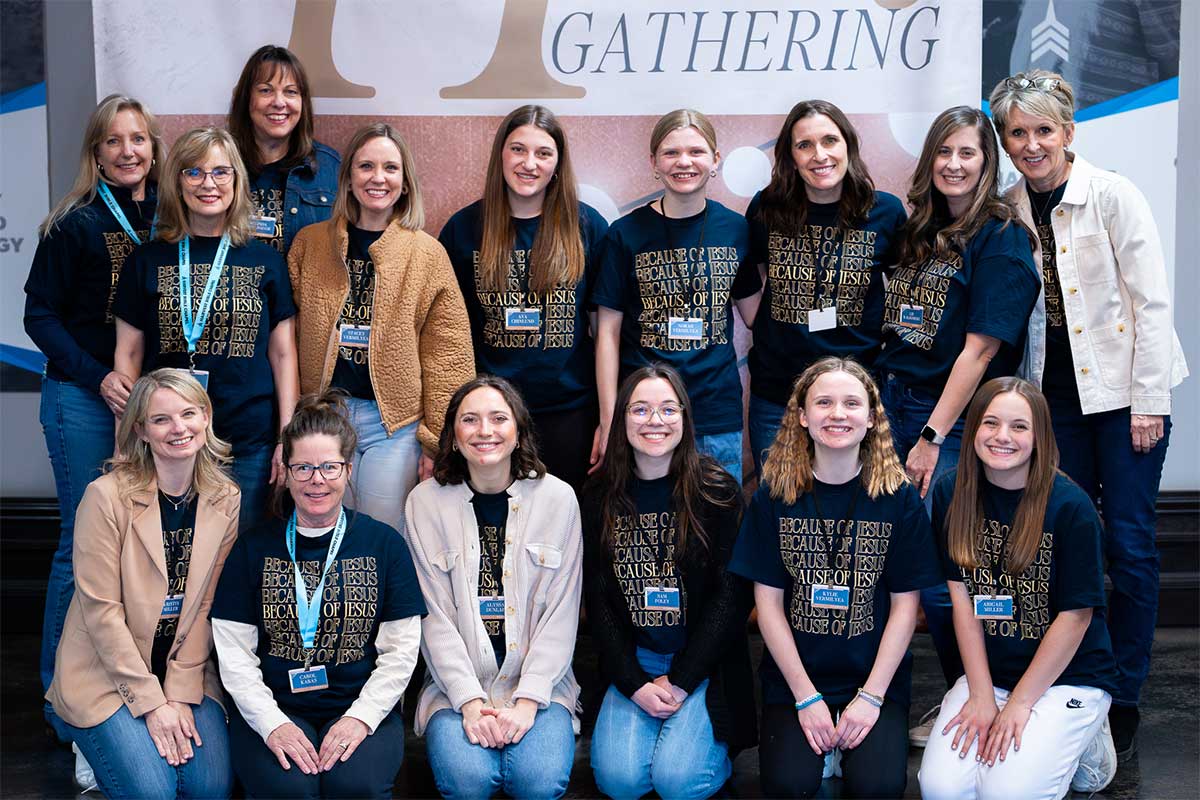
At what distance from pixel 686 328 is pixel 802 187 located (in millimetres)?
549

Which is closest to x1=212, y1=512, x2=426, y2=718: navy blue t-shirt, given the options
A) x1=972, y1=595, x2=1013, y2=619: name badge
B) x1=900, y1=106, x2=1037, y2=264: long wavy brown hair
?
x1=972, y1=595, x2=1013, y2=619: name badge

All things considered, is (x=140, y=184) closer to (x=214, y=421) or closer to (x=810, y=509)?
(x=214, y=421)

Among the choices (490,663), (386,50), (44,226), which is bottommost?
A: (490,663)

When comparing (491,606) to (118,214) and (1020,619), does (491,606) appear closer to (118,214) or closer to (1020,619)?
(1020,619)

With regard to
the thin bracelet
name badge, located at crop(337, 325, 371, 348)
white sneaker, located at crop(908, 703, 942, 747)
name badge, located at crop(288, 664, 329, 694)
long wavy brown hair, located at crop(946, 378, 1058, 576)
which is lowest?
white sneaker, located at crop(908, 703, 942, 747)

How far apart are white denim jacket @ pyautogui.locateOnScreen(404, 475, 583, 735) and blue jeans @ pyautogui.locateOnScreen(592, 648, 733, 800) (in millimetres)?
143

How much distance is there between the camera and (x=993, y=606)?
288 centimetres

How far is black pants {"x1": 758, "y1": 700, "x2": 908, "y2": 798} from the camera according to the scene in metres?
2.79

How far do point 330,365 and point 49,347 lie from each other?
803 mm

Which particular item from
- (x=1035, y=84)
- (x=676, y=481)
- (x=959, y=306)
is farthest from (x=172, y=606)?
(x=1035, y=84)

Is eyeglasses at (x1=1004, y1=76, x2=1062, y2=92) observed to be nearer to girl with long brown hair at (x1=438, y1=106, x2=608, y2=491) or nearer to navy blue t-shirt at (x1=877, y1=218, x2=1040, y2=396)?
navy blue t-shirt at (x1=877, y1=218, x2=1040, y2=396)

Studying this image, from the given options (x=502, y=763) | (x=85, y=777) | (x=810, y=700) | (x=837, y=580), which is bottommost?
(x=85, y=777)

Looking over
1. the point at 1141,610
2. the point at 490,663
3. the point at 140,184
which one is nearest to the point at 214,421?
the point at 140,184

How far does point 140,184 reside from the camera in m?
3.44
